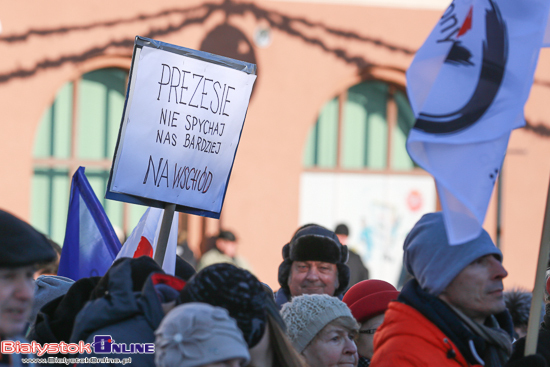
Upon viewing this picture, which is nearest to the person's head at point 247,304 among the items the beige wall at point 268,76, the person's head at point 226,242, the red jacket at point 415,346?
the red jacket at point 415,346

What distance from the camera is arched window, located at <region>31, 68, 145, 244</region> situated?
413 inches

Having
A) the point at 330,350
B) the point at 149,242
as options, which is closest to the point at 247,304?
the point at 330,350

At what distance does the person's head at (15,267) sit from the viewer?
183 cm

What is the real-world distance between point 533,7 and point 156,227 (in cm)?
206

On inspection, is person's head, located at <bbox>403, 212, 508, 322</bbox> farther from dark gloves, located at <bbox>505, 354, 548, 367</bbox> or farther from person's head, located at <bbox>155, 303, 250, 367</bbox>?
person's head, located at <bbox>155, 303, 250, 367</bbox>

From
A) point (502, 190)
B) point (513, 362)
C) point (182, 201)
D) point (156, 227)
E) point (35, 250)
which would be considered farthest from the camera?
point (502, 190)

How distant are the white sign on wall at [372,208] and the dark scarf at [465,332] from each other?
8496 millimetres

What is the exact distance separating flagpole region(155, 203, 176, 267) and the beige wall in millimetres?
7313

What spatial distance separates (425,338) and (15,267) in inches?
50.7

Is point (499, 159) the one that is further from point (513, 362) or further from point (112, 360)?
point (112, 360)

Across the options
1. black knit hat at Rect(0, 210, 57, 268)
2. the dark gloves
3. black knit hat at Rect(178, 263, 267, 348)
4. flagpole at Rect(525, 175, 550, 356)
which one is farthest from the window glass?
black knit hat at Rect(0, 210, 57, 268)

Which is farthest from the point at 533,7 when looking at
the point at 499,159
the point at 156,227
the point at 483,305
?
the point at 156,227

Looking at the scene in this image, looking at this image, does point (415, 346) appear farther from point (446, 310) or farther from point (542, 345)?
point (542, 345)

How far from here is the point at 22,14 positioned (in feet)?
32.8
